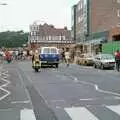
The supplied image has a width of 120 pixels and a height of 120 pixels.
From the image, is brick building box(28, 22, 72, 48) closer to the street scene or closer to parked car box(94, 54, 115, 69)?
the street scene

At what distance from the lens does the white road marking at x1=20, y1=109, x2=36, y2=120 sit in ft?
40.3

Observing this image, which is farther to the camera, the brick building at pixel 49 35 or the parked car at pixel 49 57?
the brick building at pixel 49 35

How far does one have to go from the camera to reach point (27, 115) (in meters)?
12.9

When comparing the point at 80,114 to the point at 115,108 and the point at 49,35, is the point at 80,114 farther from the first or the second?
the point at 49,35

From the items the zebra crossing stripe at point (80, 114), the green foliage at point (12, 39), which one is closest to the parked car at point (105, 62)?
the zebra crossing stripe at point (80, 114)

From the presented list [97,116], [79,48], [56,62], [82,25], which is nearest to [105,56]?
[56,62]

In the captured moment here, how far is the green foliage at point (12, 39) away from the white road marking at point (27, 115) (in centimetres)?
13060

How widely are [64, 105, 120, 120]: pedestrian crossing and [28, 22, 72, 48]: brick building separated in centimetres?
12045

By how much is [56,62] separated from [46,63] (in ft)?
3.78

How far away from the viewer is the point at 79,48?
3986 inches

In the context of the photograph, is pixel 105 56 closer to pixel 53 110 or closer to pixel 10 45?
pixel 53 110

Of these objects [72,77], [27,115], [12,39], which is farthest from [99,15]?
[27,115]

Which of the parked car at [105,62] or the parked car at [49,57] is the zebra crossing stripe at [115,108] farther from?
the parked car at [49,57]

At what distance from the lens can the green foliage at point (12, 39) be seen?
145250mm
